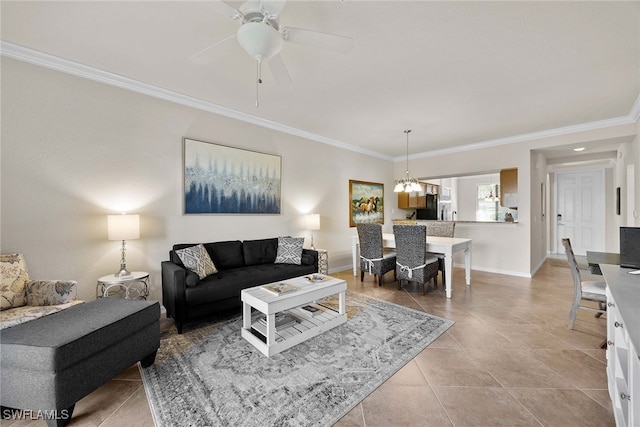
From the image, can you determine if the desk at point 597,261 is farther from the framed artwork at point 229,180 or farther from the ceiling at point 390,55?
the framed artwork at point 229,180

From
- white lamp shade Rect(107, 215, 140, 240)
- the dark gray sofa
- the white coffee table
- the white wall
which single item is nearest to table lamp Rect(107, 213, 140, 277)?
white lamp shade Rect(107, 215, 140, 240)

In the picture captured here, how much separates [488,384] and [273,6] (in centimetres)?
285

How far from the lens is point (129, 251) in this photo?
9.67ft

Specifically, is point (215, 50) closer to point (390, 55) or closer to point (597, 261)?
point (390, 55)

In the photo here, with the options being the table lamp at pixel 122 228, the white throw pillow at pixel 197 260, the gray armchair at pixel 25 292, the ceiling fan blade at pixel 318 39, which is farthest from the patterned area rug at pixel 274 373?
the ceiling fan blade at pixel 318 39

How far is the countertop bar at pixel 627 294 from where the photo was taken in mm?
994

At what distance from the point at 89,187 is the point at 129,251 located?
0.78m

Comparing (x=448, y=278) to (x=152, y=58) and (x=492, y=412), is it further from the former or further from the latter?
(x=152, y=58)

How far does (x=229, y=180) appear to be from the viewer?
3.71 metres

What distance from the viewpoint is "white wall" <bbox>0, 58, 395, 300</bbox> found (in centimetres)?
237

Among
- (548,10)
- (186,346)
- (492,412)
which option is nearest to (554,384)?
(492,412)

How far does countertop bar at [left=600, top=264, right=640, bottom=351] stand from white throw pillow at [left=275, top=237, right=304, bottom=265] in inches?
119

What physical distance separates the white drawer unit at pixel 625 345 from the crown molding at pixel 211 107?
3352 mm

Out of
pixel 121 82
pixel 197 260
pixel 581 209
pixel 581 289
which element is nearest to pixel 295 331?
pixel 197 260
